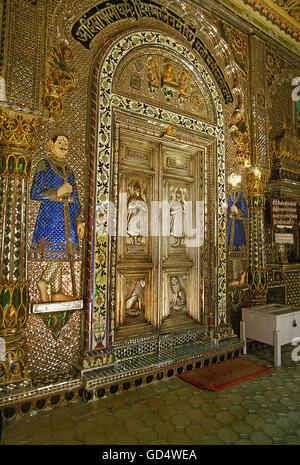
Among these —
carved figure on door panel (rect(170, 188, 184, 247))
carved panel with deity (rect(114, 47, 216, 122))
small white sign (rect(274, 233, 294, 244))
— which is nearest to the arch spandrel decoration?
carved panel with deity (rect(114, 47, 216, 122))

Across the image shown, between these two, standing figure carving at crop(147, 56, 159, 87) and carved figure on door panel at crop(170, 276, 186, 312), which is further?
carved figure on door panel at crop(170, 276, 186, 312)

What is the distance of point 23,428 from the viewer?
2375 millimetres

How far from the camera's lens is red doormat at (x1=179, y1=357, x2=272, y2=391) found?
318 cm

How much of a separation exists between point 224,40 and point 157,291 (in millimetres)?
3899

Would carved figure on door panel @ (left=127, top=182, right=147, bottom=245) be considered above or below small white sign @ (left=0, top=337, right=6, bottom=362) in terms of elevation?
above

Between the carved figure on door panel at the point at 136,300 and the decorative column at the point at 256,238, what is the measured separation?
1877 mm

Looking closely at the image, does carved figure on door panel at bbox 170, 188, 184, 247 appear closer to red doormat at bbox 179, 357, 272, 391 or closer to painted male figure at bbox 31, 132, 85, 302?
painted male figure at bbox 31, 132, 85, 302

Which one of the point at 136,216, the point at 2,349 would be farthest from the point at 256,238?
the point at 2,349

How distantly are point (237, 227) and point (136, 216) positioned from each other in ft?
5.73

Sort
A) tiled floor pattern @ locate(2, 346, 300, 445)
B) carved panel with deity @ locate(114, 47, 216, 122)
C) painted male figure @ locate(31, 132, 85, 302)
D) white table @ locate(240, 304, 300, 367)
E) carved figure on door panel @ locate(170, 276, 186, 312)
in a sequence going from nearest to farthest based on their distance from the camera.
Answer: tiled floor pattern @ locate(2, 346, 300, 445) < painted male figure @ locate(31, 132, 85, 302) < carved panel with deity @ locate(114, 47, 216, 122) < white table @ locate(240, 304, 300, 367) < carved figure on door panel @ locate(170, 276, 186, 312)

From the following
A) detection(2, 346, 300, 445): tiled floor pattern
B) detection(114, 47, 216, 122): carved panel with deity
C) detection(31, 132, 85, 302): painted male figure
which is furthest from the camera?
detection(114, 47, 216, 122): carved panel with deity

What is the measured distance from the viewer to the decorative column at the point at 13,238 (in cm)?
249

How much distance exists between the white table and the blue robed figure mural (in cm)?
55

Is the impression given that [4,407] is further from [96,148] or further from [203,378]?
[96,148]
